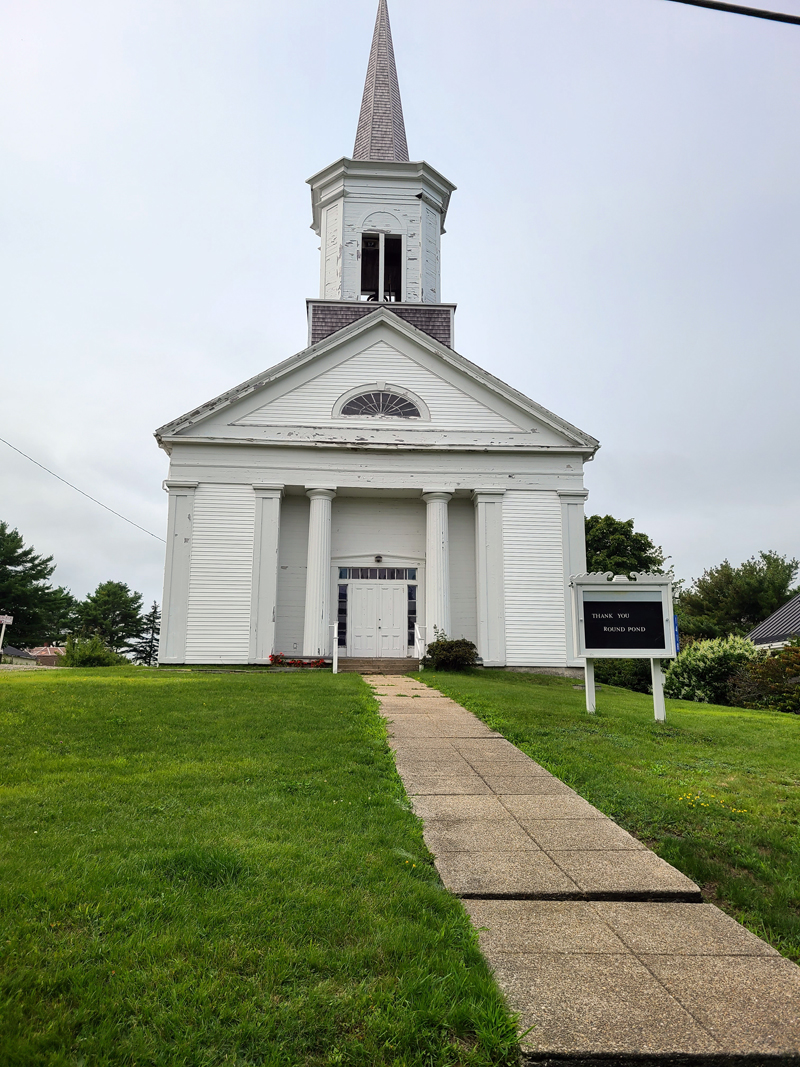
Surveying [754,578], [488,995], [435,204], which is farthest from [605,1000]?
[754,578]

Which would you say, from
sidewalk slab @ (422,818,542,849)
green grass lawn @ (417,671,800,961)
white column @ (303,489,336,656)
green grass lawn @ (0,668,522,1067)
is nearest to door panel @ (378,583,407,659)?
white column @ (303,489,336,656)

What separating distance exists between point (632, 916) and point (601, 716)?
7.75 meters

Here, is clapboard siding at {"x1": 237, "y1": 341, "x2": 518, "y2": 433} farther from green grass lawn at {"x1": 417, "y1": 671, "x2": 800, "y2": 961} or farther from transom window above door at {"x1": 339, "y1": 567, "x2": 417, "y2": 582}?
green grass lawn at {"x1": 417, "y1": 671, "x2": 800, "y2": 961}

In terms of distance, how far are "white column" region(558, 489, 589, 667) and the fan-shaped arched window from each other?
5159 mm

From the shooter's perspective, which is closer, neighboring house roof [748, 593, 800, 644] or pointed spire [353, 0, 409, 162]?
pointed spire [353, 0, 409, 162]

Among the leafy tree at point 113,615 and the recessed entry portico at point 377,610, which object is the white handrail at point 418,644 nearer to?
the recessed entry portico at point 377,610

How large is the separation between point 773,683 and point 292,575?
43.1 ft

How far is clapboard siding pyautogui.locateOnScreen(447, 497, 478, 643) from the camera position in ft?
69.8

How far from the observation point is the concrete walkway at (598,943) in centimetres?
262

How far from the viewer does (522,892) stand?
402 centimetres

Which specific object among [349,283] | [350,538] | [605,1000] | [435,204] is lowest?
[605,1000]

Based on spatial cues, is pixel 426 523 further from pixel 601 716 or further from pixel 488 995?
pixel 488 995

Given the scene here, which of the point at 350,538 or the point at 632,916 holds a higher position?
the point at 350,538

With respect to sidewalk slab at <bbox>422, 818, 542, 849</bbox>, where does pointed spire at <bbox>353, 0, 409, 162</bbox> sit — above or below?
above
